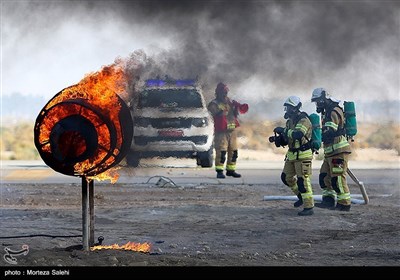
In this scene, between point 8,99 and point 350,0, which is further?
point 8,99

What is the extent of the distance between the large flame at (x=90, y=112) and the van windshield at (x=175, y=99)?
335 inches

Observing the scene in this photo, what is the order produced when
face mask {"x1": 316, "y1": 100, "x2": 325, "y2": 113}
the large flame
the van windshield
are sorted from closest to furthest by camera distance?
the large flame < face mask {"x1": 316, "y1": 100, "x2": 325, "y2": 113} < the van windshield

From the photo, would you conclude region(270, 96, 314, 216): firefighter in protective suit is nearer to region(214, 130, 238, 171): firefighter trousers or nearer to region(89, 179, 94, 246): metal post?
region(89, 179, 94, 246): metal post

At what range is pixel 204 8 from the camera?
16.2m

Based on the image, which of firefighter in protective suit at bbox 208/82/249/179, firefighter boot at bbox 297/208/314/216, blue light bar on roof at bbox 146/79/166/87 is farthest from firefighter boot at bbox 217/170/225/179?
firefighter boot at bbox 297/208/314/216

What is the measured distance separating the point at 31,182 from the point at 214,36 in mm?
5259

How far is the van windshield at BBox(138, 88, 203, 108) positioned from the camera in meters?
17.3

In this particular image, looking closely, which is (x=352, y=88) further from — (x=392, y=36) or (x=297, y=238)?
(x=297, y=238)

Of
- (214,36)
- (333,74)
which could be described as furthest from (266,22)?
(333,74)

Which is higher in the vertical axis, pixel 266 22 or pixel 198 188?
pixel 266 22
